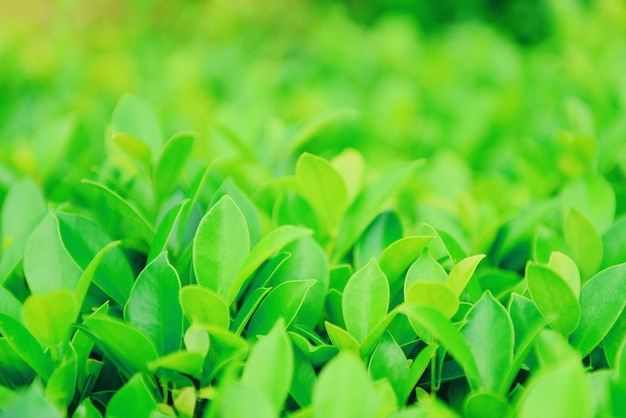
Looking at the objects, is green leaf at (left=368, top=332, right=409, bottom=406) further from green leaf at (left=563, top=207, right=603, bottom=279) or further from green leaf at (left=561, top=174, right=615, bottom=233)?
green leaf at (left=561, top=174, right=615, bottom=233)

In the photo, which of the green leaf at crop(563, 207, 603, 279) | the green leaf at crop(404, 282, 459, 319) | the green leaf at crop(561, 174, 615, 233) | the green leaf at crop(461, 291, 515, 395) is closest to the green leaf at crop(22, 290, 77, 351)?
the green leaf at crop(404, 282, 459, 319)

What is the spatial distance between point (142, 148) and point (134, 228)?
0.16 metres

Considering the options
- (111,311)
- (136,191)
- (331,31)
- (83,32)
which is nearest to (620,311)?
(111,311)

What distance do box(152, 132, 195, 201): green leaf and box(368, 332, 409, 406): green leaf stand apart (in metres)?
0.53

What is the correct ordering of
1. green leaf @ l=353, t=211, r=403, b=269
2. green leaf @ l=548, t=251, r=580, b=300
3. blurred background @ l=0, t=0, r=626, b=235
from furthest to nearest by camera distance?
blurred background @ l=0, t=0, r=626, b=235, green leaf @ l=353, t=211, r=403, b=269, green leaf @ l=548, t=251, r=580, b=300

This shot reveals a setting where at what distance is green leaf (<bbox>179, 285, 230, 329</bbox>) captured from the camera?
973mm

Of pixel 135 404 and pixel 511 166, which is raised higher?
pixel 135 404

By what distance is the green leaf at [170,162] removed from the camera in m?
1.28

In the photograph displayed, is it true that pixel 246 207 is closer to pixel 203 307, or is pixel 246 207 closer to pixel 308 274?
pixel 308 274

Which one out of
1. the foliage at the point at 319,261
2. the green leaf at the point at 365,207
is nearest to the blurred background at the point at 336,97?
the foliage at the point at 319,261

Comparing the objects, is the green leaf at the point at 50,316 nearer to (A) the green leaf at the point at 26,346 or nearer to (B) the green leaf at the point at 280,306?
(A) the green leaf at the point at 26,346

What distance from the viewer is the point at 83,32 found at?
4.25 metres

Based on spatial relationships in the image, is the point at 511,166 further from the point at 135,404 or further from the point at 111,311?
the point at 135,404

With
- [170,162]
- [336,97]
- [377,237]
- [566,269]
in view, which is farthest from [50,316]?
[336,97]
